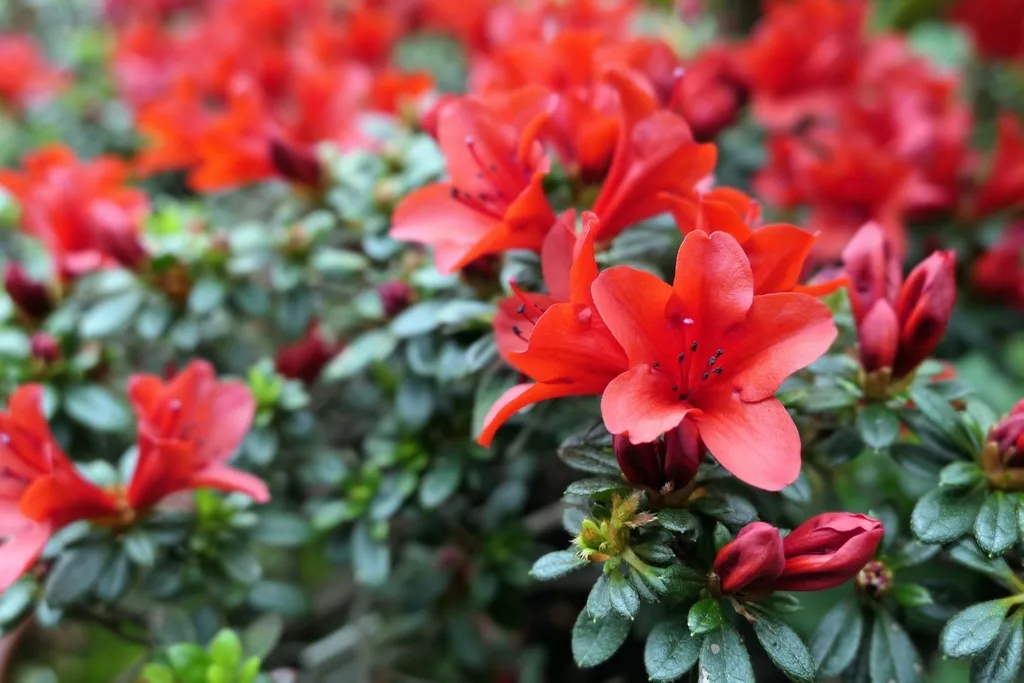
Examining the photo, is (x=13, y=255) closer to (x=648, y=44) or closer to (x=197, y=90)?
(x=197, y=90)

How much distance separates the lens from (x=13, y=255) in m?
1.87

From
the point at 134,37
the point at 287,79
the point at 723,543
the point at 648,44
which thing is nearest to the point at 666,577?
the point at 723,543

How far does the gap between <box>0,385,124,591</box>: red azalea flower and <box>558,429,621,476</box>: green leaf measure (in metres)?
0.60

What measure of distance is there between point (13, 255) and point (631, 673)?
1.60m

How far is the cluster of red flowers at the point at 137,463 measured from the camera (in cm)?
100

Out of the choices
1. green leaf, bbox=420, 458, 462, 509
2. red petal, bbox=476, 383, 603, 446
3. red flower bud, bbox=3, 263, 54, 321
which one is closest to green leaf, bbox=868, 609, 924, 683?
red petal, bbox=476, 383, 603, 446

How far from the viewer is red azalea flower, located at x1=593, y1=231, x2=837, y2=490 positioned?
0.79m

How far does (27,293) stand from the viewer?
4.37 feet

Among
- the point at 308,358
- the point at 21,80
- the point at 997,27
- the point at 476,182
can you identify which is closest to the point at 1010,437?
the point at 476,182

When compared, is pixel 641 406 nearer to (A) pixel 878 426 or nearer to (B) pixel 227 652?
(A) pixel 878 426

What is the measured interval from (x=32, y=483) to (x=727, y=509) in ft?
2.67

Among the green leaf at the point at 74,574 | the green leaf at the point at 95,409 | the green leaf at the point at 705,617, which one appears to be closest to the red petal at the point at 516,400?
the green leaf at the point at 705,617

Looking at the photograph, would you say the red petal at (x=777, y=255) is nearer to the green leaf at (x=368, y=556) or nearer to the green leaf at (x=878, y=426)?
the green leaf at (x=878, y=426)

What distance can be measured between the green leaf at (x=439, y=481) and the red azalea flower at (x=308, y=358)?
32 centimetres
